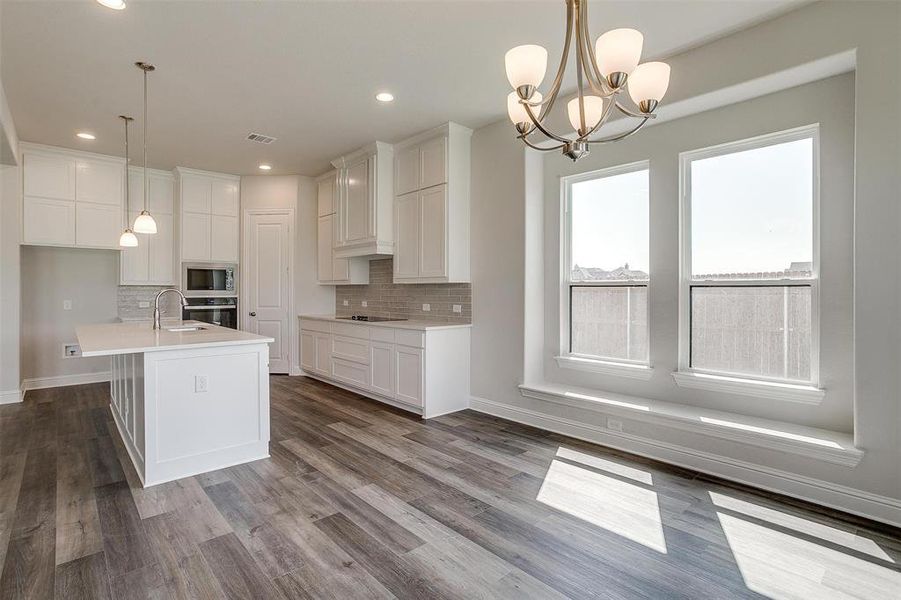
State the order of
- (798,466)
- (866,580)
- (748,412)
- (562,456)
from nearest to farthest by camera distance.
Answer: (866,580), (798,466), (748,412), (562,456)

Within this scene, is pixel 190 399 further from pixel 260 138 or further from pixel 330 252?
pixel 330 252

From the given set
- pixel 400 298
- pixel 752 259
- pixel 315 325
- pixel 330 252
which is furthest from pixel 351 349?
pixel 752 259

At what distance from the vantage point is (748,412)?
317 centimetres

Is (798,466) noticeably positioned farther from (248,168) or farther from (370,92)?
(248,168)

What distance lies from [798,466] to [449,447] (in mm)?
2236

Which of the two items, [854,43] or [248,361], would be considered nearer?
[854,43]

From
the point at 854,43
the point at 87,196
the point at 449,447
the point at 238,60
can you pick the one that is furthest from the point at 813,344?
the point at 87,196

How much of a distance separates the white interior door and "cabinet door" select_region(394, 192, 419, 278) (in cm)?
214

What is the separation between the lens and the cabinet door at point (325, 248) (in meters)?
6.36

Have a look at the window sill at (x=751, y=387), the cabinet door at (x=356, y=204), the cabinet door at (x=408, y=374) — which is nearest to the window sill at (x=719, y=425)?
the window sill at (x=751, y=387)

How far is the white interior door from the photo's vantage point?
256 inches

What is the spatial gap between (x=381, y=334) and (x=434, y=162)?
6.10 feet

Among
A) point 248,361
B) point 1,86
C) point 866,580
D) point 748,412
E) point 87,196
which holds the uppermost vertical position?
point 1,86

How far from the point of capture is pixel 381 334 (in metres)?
4.89
